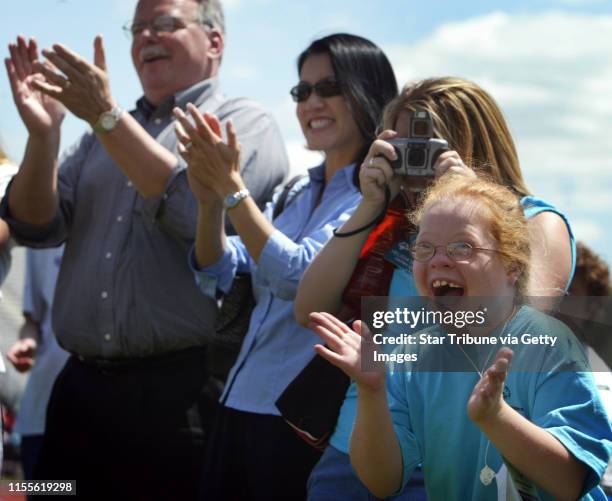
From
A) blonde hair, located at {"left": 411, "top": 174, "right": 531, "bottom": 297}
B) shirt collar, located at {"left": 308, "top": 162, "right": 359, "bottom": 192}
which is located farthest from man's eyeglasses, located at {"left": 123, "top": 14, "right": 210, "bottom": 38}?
blonde hair, located at {"left": 411, "top": 174, "right": 531, "bottom": 297}

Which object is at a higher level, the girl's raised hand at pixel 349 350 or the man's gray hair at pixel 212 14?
the man's gray hair at pixel 212 14

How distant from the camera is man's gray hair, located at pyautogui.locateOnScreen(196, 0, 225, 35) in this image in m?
4.47

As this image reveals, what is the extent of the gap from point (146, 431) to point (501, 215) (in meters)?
1.96

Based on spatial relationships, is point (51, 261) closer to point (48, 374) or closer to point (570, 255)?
point (48, 374)

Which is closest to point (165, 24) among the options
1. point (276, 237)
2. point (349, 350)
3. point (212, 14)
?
point (212, 14)

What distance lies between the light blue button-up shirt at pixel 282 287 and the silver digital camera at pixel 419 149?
0.42 meters

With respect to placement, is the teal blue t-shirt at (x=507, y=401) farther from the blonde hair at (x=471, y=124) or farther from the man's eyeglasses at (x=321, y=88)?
the man's eyeglasses at (x=321, y=88)

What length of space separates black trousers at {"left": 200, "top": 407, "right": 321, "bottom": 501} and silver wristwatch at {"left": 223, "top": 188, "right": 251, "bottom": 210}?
0.67m

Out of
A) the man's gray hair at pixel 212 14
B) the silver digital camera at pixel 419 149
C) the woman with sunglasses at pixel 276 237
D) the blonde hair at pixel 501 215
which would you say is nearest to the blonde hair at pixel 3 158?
the woman with sunglasses at pixel 276 237

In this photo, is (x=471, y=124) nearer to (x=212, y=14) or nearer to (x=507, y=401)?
(x=507, y=401)

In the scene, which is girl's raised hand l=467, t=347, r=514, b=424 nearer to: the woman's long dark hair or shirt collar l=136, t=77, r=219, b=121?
the woman's long dark hair

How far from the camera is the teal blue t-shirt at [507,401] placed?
7.44 feet

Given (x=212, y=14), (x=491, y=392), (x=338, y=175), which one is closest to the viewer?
(x=491, y=392)

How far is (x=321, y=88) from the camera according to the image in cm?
369
